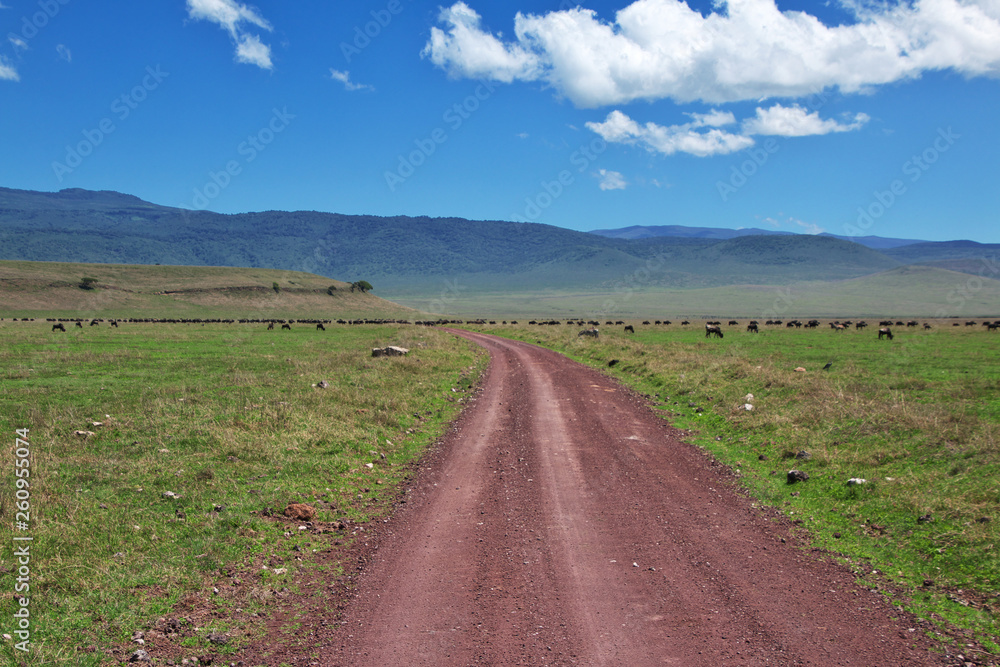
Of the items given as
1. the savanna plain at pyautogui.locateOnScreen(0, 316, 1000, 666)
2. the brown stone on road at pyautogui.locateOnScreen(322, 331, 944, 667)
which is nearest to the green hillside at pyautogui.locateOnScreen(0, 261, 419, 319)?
the savanna plain at pyautogui.locateOnScreen(0, 316, 1000, 666)

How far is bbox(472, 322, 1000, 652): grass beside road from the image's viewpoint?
23.8ft

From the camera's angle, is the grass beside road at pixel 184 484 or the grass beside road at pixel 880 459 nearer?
the grass beside road at pixel 184 484

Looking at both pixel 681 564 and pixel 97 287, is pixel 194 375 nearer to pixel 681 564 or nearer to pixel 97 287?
pixel 681 564

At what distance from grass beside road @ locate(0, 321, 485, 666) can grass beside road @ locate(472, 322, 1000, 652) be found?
7.15 metres

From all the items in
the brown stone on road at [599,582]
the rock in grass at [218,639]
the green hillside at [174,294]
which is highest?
the green hillside at [174,294]

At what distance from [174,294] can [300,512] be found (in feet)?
424

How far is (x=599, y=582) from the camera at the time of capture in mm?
6801

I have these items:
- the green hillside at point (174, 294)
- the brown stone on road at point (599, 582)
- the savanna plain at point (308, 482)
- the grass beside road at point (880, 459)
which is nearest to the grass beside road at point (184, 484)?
the savanna plain at point (308, 482)

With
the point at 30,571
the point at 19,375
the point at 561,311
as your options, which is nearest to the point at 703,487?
the point at 30,571

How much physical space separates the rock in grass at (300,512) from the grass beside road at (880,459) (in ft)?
24.5

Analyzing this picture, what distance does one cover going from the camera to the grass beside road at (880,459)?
726 centimetres

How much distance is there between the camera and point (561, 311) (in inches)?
7136

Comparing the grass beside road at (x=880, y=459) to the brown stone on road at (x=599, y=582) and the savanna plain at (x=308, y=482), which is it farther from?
the brown stone on road at (x=599, y=582)

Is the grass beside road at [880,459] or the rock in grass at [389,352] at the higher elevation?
the rock in grass at [389,352]
